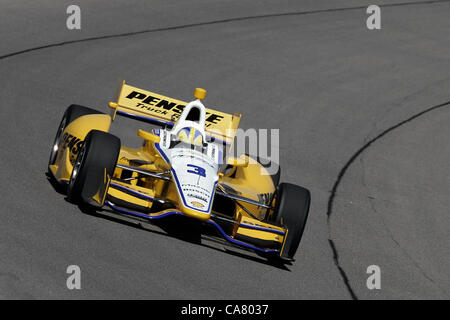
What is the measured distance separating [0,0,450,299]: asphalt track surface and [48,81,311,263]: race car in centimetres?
34

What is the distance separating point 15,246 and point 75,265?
0.61 metres

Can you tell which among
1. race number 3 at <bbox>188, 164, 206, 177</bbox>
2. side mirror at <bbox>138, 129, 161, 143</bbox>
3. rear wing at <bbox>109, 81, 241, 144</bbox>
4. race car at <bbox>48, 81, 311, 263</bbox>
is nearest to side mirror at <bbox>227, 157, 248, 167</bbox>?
race car at <bbox>48, 81, 311, 263</bbox>

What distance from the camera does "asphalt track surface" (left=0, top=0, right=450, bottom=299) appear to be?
7.84m

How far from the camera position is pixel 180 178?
27.8ft

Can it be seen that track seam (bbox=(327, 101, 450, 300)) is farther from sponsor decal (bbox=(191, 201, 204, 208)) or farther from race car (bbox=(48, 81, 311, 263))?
sponsor decal (bbox=(191, 201, 204, 208))

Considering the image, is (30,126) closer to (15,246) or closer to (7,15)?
(15,246)

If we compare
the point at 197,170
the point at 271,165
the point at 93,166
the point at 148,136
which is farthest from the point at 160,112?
the point at 93,166

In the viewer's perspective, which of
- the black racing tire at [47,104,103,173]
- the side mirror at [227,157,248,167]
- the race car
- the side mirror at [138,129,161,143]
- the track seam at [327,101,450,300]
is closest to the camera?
the race car

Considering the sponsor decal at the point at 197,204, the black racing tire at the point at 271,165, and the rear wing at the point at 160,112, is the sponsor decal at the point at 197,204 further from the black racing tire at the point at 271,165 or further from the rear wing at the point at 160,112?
the black racing tire at the point at 271,165

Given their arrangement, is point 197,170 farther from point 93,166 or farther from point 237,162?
point 93,166

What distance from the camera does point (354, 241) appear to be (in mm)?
10000

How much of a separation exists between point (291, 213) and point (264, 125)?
5.75 metres

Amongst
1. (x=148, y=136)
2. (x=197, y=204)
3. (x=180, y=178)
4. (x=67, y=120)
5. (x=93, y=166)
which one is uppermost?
(x=67, y=120)

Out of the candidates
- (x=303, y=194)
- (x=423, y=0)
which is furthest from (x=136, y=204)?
(x=423, y=0)
